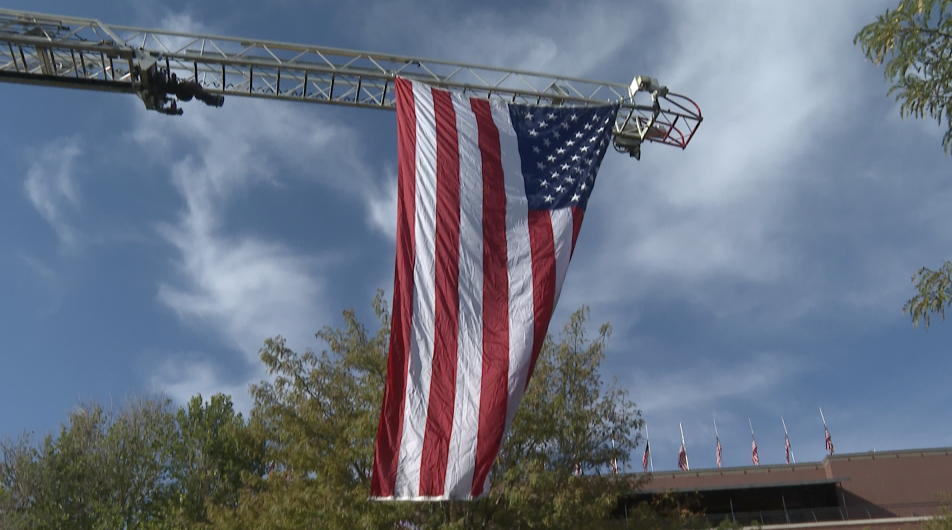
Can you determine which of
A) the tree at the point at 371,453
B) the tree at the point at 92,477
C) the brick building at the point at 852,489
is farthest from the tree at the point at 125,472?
the brick building at the point at 852,489

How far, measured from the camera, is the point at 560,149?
1201 cm

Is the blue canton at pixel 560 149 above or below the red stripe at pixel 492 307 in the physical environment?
above

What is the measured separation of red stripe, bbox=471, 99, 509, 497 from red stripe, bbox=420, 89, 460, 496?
348 millimetres

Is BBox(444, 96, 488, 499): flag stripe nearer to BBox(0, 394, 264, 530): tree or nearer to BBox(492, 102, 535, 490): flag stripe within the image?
BBox(492, 102, 535, 490): flag stripe

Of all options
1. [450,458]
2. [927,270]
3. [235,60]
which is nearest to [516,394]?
[450,458]

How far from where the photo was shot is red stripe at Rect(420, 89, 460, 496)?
28.5 ft

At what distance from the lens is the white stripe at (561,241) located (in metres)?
10.0

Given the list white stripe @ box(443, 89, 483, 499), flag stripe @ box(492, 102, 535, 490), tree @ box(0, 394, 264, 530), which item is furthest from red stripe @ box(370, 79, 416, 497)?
tree @ box(0, 394, 264, 530)

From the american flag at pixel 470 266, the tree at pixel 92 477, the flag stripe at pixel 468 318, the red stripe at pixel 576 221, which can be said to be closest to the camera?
the flag stripe at pixel 468 318

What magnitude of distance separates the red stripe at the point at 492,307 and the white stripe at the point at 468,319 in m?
0.06

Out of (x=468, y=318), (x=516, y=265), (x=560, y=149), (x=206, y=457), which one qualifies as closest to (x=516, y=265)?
(x=516, y=265)

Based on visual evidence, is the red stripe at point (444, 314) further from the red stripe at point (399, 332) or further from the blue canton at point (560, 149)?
the blue canton at point (560, 149)

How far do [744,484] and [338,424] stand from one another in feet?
102

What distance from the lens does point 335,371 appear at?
20.3 meters
